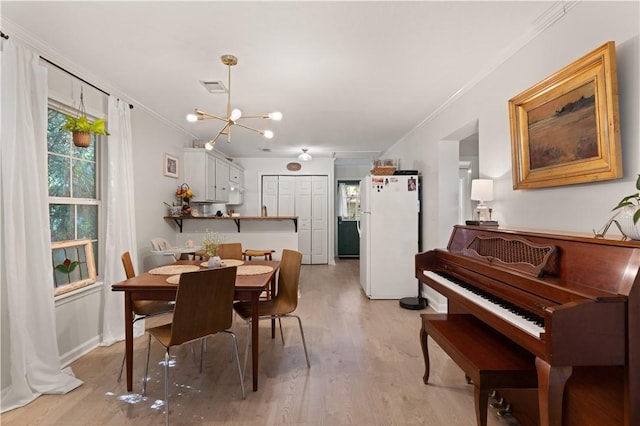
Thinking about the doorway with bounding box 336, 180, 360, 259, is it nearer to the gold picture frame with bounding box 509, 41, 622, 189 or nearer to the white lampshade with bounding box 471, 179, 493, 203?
the white lampshade with bounding box 471, 179, 493, 203

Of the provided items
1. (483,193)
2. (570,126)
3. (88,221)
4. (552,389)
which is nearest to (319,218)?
(88,221)

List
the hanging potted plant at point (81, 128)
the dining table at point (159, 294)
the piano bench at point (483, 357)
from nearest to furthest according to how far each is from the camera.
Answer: the piano bench at point (483, 357)
the dining table at point (159, 294)
the hanging potted plant at point (81, 128)

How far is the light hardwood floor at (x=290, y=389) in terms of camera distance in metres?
1.97

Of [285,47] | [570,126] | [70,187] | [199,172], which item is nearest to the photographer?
[570,126]

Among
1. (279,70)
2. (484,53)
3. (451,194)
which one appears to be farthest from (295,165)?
(484,53)

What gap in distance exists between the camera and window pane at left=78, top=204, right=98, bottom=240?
301 centimetres

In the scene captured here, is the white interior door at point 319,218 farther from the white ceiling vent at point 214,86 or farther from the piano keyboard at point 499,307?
the piano keyboard at point 499,307

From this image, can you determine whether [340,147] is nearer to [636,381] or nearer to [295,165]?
[295,165]

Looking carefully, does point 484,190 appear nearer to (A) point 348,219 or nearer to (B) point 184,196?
(B) point 184,196

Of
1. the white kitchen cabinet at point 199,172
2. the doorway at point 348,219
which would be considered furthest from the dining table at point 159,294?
the doorway at point 348,219

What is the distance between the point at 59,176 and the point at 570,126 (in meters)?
3.76

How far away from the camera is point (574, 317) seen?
1.16 m

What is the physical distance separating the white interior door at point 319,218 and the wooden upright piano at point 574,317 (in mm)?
5848

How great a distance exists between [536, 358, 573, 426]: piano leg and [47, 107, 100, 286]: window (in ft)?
11.0
